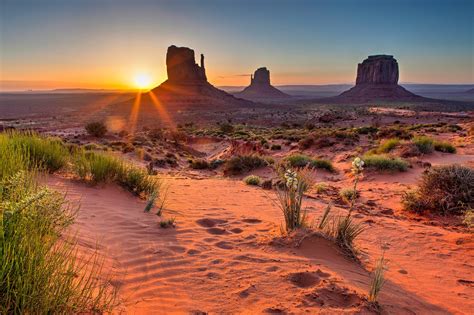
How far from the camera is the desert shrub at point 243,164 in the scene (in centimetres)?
1565

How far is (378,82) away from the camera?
453 ft

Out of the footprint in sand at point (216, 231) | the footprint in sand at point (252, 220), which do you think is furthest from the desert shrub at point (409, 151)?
the footprint in sand at point (216, 231)

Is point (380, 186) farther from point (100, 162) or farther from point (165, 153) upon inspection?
point (165, 153)

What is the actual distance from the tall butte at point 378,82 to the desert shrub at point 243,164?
11741 cm

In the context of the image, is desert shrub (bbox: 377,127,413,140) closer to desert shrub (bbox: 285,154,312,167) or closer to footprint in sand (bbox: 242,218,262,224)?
desert shrub (bbox: 285,154,312,167)

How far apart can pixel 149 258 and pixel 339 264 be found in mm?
2447

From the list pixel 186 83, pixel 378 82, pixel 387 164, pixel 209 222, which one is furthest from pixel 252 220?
pixel 378 82

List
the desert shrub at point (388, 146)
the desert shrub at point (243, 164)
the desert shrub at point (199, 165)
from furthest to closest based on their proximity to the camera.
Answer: the desert shrub at point (199, 165) → the desert shrub at point (388, 146) → the desert shrub at point (243, 164)

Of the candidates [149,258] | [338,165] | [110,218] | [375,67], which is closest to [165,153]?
[338,165]

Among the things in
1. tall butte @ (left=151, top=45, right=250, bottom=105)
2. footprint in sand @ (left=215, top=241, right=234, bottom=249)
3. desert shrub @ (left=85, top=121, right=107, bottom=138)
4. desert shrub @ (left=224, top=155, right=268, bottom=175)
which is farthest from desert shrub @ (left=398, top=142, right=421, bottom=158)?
tall butte @ (left=151, top=45, right=250, bottom=105)

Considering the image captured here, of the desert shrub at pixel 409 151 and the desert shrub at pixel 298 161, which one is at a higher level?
the desert shrub at pixel 409 151

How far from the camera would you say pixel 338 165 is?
1692 centimetres

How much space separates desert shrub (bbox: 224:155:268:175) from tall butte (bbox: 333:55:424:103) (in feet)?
385

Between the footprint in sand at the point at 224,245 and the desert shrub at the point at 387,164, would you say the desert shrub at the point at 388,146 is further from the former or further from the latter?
the footprint in sand at the point at 224,245
